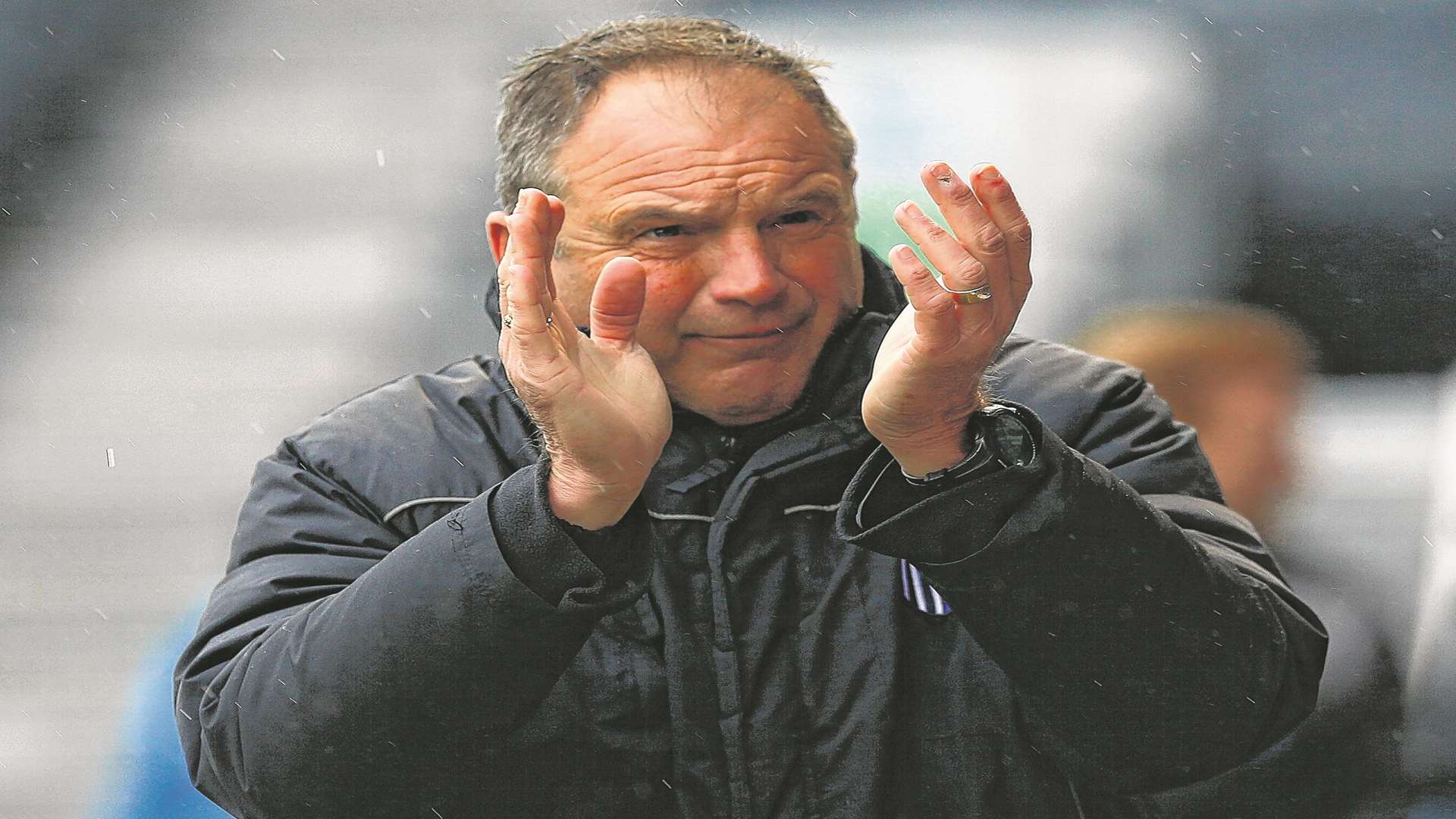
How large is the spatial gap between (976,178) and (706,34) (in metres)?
0.76

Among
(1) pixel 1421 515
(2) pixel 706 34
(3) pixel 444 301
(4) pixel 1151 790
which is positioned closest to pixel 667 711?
(4) pixel 1151 790

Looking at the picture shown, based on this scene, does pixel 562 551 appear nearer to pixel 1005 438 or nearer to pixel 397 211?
pixel 1005 438

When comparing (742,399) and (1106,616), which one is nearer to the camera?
(1106,616)

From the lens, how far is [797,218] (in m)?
2.10

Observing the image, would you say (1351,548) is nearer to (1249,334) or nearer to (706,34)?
(1249,334)

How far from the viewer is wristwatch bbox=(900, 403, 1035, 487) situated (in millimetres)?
1691

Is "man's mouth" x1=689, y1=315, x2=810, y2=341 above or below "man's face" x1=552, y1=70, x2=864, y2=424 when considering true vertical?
below

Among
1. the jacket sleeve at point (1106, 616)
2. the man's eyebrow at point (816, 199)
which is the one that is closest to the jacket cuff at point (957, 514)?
the jacket sleeve at point (1106, 616)

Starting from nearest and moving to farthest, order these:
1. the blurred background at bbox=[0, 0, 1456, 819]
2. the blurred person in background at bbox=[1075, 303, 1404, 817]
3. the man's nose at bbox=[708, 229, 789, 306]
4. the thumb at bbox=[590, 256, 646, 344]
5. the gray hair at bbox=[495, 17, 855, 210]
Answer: the thumb at bbox=[590, 256, 646, 344], the man's nose at bbox=[708, 229, 789, 306], the gray hair at bbox=[495, 17, 855, 210], the blurred person in background at bbox=[1075, 303, 1404, 817], the blurred background at bbox=[0, 0, 1456, 819]

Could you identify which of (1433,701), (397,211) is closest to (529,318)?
(1433,701)

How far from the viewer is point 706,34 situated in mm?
2229

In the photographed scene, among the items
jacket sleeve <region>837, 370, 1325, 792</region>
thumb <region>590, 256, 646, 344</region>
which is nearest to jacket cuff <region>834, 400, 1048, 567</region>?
jacket sleeve <region>837, 370, 1325, 792</region>

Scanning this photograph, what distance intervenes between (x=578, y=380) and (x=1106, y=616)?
566 mm

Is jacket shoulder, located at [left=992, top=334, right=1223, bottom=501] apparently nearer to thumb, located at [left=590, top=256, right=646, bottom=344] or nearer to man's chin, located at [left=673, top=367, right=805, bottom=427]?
man's chin, located at [left=673, top=367, right=805, bottom=427]
